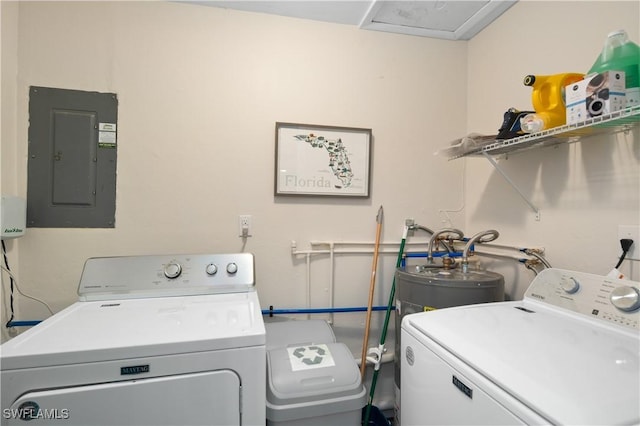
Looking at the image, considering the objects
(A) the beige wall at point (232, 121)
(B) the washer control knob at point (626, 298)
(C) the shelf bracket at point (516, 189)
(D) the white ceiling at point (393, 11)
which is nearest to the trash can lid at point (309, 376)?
A: (A) the beige wall at point (232, 121)

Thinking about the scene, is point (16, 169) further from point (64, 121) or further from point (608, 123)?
point (608, 123)

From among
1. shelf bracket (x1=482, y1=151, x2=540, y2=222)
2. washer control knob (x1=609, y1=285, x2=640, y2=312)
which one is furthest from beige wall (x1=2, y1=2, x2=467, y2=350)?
washer control knob (x1=609, y1=285, x2=640, y2=312)

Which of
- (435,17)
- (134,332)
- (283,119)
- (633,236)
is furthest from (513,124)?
(134,332)

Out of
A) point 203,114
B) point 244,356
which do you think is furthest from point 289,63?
point 244,356

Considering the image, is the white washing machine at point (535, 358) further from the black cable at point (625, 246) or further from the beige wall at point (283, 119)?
the beige wall at point (283, 119)

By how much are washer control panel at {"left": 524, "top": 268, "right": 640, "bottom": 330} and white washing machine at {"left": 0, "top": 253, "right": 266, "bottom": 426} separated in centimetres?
113

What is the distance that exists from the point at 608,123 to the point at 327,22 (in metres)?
1.59

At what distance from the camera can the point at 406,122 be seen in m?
2.05

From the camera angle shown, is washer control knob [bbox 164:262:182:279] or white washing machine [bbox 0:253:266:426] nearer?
white washing machine [bbox 0:253:266:426]

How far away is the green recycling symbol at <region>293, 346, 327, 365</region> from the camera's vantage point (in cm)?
132

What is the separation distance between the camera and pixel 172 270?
145 centimetres

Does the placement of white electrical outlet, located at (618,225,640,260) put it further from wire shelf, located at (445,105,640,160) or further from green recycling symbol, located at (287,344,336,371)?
green recycling symbol, located at (287,344,336,371)

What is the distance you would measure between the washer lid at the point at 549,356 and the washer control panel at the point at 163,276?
85 centimetres

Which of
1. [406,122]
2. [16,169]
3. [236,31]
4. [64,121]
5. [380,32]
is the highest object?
[380,32]
